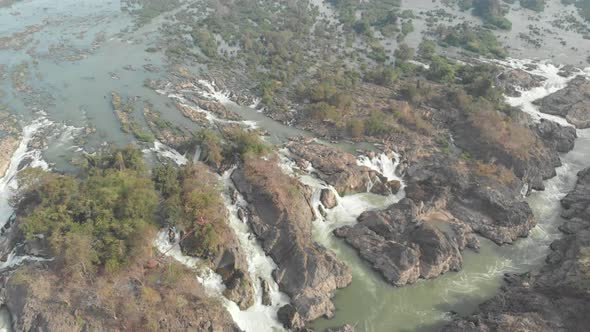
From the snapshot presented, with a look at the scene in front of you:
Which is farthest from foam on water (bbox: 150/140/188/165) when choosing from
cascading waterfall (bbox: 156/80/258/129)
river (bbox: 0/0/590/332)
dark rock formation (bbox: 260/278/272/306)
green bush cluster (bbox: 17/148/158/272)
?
dark rock formation (bbox: 260/278/272/306)

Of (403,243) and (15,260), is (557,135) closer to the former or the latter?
(403,243)

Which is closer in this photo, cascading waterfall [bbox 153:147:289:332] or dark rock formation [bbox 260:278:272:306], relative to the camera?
cascading waterfall [bbox 153:147:289:332]

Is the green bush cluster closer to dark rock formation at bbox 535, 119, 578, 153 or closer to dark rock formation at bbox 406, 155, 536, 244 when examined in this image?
dark rock formation at bbox 406, 155, 536, 244

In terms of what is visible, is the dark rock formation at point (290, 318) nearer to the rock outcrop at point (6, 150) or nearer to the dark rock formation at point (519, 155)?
the dark rock formation at point (519, 155)

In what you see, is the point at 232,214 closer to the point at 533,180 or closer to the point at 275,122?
the point at 275,122

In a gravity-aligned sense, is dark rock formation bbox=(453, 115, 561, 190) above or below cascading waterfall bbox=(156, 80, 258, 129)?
above

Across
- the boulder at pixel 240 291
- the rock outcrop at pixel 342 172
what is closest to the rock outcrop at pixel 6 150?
the boulder at pixel 240 291

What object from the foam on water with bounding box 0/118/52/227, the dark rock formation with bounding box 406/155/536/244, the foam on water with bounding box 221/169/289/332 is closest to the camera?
the foam on water with bounding box 221/169/289/332

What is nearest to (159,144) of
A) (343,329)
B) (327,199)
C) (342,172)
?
(327,199)
